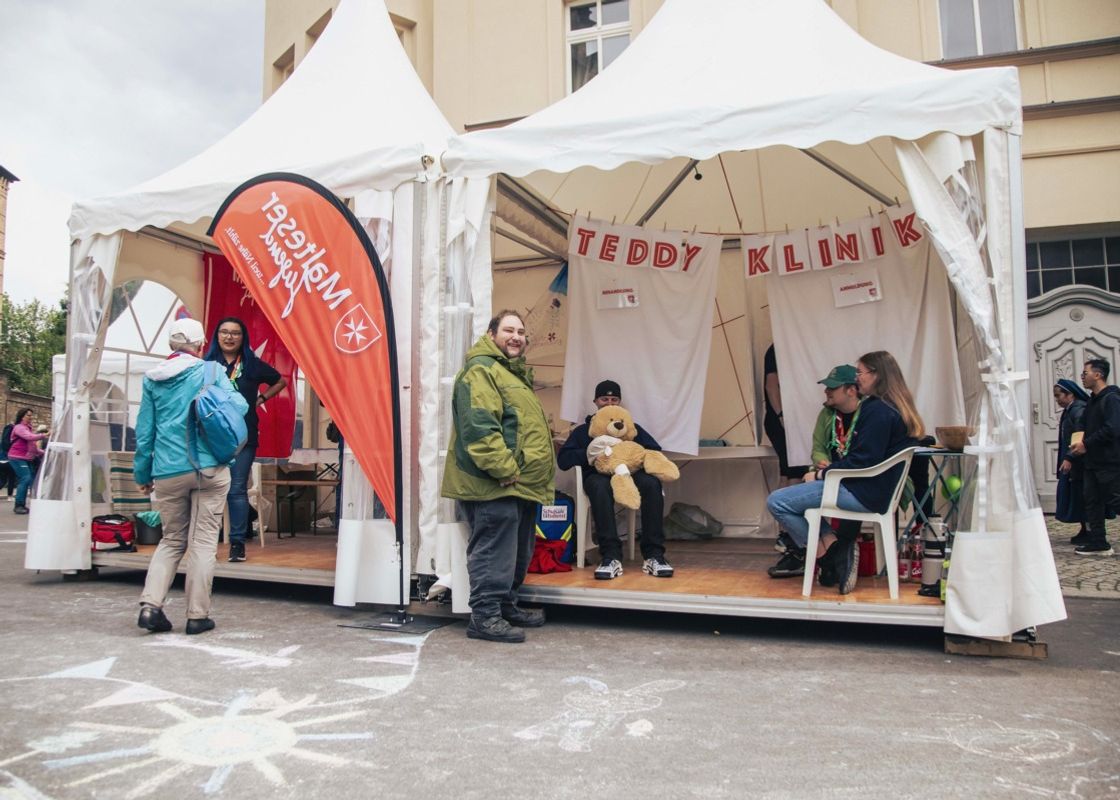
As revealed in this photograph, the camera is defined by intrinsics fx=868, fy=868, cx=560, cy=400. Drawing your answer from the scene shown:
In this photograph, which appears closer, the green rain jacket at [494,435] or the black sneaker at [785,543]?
the green rain jacket at [494,435]

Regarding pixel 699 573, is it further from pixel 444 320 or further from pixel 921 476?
pixel 444 320

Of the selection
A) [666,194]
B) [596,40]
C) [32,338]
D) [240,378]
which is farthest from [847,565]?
[32,338]

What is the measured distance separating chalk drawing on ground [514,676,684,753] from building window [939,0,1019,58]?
8501 millimetres

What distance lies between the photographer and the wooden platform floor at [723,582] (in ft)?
15.3

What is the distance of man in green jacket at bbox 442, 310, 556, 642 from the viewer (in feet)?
14.8

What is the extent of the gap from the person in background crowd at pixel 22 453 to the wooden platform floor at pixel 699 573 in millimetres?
8482

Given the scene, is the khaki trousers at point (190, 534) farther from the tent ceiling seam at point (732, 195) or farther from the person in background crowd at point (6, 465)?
the person in background crowd at point (6, 465)

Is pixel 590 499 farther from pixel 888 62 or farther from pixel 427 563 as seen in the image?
pixel 888 62

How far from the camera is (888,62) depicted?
17.0ft

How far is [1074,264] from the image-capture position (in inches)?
371

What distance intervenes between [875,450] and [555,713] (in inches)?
94.1

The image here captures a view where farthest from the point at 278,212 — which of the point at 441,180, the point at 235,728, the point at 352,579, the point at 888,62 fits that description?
the point at 888,62

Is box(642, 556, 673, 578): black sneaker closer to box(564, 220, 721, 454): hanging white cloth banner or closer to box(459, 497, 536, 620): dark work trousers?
box(459, 497, 536, 620): dark work trousers

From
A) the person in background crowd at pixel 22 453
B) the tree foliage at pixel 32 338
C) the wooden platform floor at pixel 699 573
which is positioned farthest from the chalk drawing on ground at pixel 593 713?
the tree foliage at pixel 32 338
